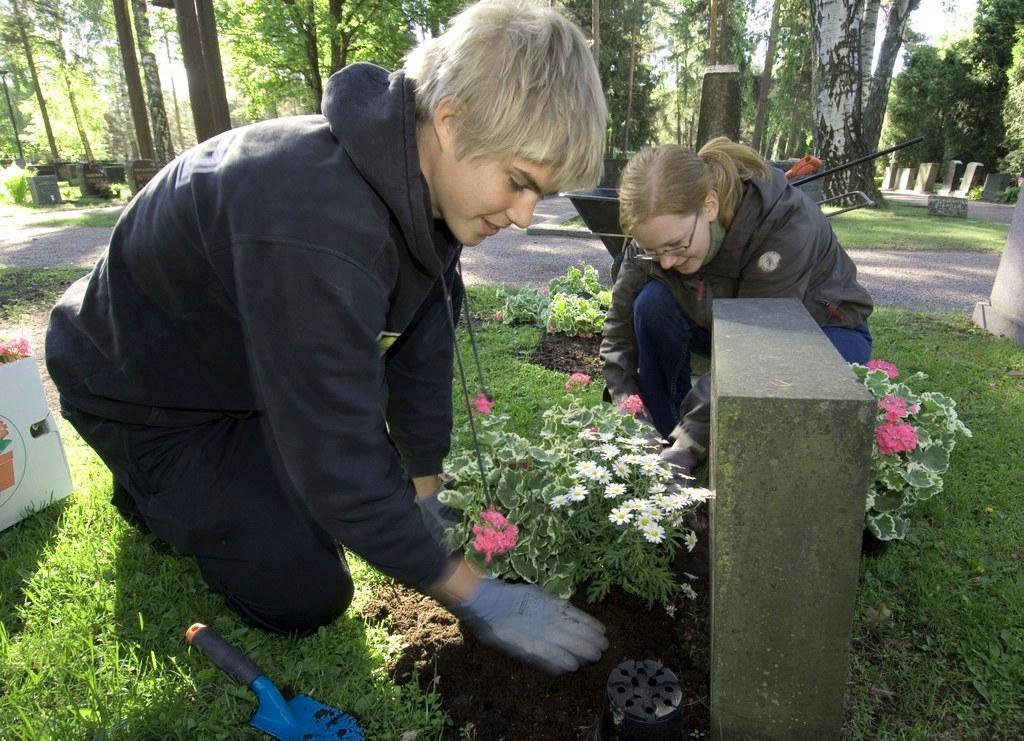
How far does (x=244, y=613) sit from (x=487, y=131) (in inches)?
60.0

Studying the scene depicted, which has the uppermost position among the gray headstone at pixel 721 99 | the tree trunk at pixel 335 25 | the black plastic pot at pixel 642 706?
the tree trunk at pixel 335 25

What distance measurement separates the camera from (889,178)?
90.1 feet

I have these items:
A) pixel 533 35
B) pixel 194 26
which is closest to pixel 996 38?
pixel 194 26

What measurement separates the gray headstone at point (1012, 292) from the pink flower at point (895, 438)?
328cm

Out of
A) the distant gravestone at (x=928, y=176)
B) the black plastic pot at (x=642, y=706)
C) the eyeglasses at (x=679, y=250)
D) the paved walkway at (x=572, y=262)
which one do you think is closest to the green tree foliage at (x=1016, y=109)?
the distant gravestone at (x=928, y=176)

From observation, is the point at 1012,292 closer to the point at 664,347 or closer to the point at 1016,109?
the point at 664,347

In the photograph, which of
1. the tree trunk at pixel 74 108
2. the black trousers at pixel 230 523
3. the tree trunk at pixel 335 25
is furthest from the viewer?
the tree trunk at pixel 74 108

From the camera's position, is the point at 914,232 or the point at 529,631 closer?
the point at 529,631

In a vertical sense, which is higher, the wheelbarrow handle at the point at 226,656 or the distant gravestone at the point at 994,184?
the wheelbarrow handle at the point at 226,656

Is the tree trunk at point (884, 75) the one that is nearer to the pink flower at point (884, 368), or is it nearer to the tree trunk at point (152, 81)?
the pink flower at point (884, 368)

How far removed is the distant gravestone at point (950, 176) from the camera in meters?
21.8

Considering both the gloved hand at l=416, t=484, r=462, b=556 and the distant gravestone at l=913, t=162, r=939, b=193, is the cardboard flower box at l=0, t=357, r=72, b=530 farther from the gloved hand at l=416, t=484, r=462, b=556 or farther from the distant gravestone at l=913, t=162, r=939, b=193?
the distant gravestone at l=913, t=162, r=939, b=193

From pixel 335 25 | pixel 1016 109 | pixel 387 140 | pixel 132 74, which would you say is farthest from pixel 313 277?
pixel 1016 109

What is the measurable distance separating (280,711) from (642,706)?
2.77ft
